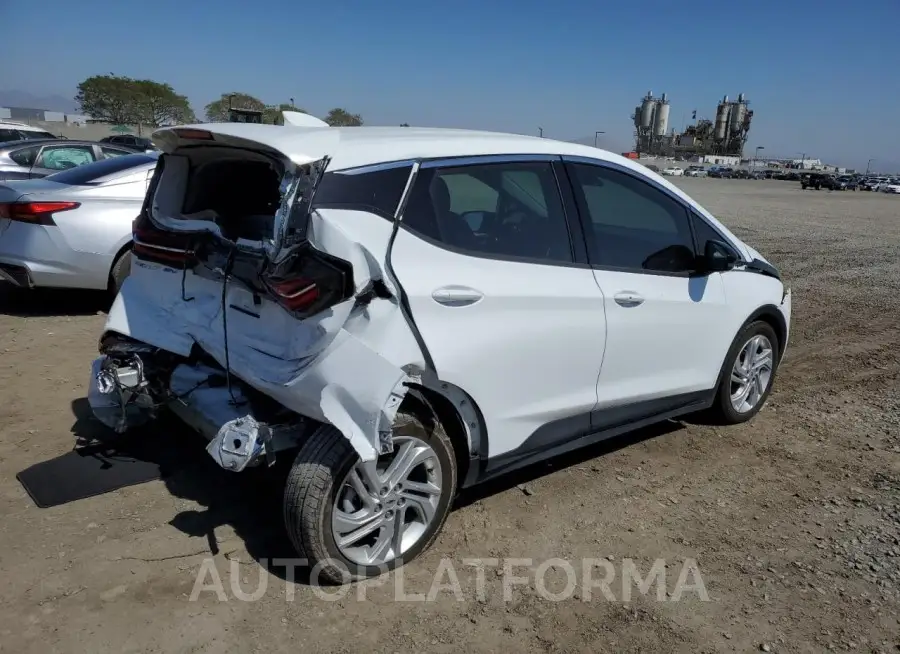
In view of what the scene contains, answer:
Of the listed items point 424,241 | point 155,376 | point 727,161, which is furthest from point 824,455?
point 727,161

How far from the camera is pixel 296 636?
264 centimetres

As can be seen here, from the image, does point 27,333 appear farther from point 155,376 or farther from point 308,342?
point 308,342

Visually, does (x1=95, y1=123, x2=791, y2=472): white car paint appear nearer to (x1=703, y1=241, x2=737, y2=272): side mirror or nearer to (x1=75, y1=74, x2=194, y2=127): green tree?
(x1=703, y1=241, x2=737, y2=272): side mirror

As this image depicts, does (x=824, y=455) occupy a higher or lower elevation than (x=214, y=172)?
lower

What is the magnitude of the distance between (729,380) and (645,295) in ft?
4.15

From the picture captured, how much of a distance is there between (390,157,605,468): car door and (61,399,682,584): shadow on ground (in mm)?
629

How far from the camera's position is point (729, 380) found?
457 cm

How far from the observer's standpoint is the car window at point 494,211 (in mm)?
2969

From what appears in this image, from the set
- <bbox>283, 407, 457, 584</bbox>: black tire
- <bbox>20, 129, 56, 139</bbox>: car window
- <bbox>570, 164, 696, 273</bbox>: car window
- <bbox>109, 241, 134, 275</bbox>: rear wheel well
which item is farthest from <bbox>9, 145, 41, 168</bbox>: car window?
<bbox>283, 407, 457, 584</bbox>: black tire

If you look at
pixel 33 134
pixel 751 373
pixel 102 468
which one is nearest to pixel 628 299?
pixel 751 373

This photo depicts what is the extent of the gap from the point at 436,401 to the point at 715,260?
1.99 meters

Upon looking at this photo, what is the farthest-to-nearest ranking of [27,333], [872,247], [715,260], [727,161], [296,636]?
[727,161] < [872,247] < [27,333] < [715,260] < [296,636]

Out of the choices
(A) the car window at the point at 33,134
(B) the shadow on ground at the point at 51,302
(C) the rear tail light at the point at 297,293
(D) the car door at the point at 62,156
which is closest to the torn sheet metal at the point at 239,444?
(C) the rear tail light at the point at 297,293

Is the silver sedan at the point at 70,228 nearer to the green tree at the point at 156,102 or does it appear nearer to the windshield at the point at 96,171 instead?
the windshield at the point at 96,171
